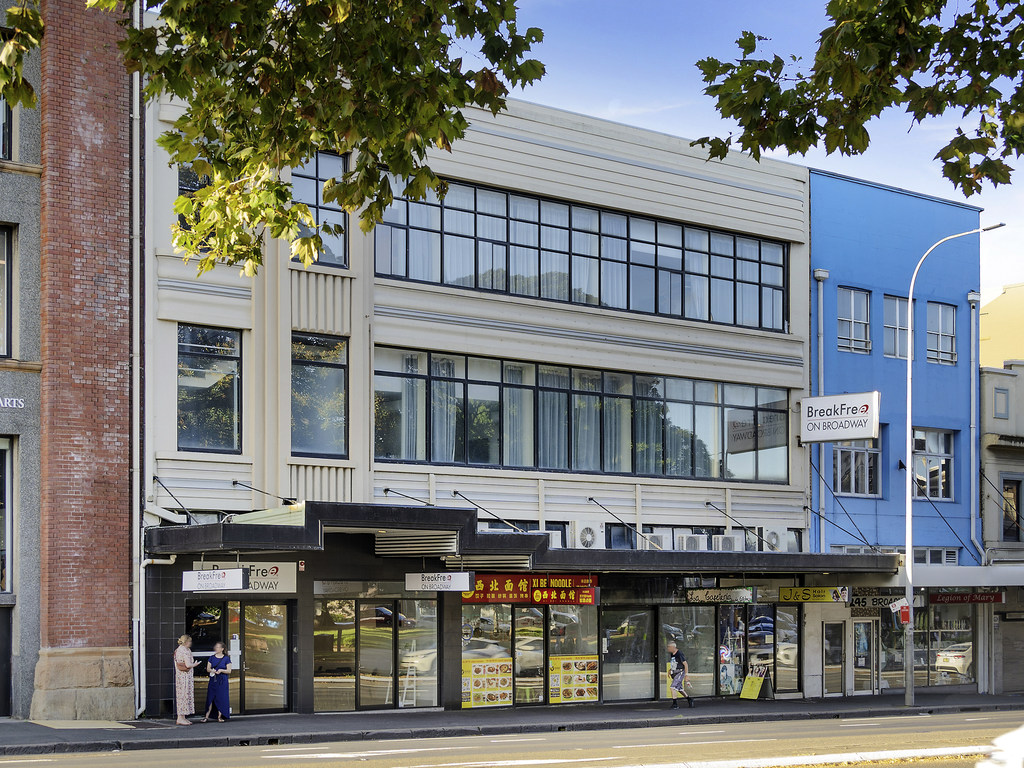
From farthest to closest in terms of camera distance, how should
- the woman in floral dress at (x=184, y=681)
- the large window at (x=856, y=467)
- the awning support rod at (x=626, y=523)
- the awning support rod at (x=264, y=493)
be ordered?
1. the large window at (x=856, y=467)
2. the awning support rod at (x=626, y=523)
3. the awning support rod at (x=264, y=493)
4. the woman in floral dress at (x=184, y=681)

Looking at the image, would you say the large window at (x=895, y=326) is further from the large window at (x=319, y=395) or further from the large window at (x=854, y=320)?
the large window at (x=319, y=395)

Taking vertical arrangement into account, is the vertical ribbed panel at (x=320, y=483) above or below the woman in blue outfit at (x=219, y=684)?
above

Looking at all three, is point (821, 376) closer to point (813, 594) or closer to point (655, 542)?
point (813, 594)

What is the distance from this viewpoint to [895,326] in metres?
36.2

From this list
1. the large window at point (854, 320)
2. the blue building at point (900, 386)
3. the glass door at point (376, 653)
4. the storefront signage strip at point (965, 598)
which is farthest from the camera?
the storefront signage strip at point (965, 598)

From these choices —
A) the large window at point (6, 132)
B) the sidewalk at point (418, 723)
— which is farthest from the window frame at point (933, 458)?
the large window at point (6, 132)

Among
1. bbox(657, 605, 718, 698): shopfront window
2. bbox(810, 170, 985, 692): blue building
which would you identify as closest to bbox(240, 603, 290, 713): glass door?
bbox(657, 605, 718, 698): shopfront window

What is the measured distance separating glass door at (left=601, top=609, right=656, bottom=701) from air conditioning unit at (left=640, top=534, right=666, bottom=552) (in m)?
1.51

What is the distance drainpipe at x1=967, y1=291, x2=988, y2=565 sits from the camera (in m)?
37.3

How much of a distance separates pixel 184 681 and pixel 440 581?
16.8 feet

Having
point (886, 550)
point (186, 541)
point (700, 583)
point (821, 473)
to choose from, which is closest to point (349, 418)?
point (186, 541)

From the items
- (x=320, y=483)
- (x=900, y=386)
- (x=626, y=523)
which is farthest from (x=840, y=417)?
(x=320, y=483)

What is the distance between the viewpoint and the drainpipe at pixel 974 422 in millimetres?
37344

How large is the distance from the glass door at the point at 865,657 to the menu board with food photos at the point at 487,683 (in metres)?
11.0
